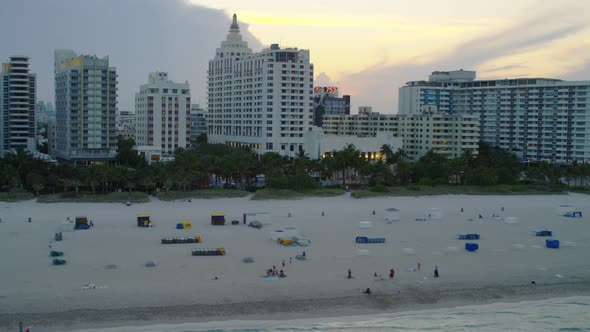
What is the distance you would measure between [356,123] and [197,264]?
99.0m

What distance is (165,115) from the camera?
389 ft

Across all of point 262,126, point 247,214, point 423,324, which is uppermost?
point 262,126

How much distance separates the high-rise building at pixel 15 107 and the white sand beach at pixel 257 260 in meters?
53.3

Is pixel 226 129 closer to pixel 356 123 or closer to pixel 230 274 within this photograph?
pixel 356 123

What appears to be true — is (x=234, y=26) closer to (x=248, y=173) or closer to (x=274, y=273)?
(x=248, y=173)

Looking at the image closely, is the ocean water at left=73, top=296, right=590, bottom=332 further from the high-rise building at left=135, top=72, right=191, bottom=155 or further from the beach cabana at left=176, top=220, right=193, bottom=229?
the high-rise building at left=135, top=72, right=191, bottom=155

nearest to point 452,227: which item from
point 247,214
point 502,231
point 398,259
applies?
point 502,231

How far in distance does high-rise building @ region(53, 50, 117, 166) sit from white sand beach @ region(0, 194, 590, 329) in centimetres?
3436

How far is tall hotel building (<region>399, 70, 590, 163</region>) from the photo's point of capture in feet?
389

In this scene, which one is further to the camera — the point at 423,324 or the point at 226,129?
the point at 226,129

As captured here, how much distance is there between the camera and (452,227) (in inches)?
2032

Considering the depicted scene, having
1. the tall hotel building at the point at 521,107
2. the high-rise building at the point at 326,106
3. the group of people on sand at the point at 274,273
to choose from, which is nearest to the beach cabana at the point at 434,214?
the group of people on sand at the point at 274,273

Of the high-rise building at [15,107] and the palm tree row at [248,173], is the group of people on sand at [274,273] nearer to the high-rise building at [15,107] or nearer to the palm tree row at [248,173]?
the palm tree row at [248,173]

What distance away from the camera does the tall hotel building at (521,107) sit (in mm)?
118438
